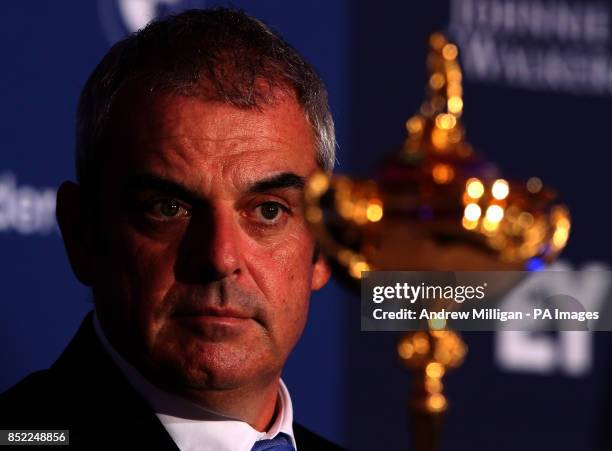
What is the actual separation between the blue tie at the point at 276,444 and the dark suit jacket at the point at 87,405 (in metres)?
0.11

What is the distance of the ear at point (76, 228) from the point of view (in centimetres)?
128

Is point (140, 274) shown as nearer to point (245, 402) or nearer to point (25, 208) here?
point (245, 402)

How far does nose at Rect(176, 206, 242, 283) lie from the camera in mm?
1123

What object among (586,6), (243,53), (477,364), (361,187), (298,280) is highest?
(586,6)

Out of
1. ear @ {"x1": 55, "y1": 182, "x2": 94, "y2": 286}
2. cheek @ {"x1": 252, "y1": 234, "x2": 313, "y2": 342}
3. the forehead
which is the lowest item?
cheek @ {"x1": 252, "y1": 234, "x2": 313, "y2": 342}

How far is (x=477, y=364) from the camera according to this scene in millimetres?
2279

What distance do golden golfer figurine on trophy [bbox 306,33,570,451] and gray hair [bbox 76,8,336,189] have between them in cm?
14

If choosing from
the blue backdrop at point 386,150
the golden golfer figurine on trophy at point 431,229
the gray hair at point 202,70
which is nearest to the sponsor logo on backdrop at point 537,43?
the blue backdrop at point 386,150

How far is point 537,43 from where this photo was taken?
236 cm

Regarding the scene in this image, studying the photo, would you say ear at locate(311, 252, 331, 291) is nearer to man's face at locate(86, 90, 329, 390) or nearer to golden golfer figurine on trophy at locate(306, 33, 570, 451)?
golden golfer figurine on trophy at locate(306, 33, 570, 451)

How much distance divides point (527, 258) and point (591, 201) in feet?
3.40

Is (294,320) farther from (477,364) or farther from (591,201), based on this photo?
(591,201)

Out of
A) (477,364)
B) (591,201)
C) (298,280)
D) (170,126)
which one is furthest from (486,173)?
(591,201)

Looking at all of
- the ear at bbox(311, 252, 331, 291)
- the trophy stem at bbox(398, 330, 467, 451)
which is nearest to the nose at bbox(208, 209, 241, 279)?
the ear at bbox(311, 252, 331, 291)
